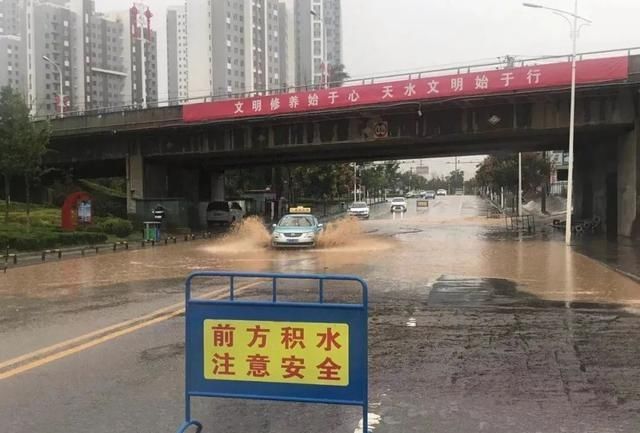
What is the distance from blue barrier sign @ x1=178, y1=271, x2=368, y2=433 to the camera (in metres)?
4.49

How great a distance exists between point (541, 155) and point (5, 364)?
5945 centimetres

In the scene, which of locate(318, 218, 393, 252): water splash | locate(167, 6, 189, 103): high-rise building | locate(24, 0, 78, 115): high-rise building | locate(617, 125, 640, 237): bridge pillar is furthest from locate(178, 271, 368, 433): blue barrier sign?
locate(167, 6, 189, 103): high-rise building

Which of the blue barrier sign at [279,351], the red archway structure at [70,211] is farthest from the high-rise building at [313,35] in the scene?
the blue barrier sign at [279,351]

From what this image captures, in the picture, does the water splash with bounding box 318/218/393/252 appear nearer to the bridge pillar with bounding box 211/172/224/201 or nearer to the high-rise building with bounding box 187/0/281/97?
the bridge pillar with bounding box 211/172/224/201

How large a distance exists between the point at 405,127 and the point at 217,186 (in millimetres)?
24266

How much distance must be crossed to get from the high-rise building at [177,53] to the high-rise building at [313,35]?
12.9m

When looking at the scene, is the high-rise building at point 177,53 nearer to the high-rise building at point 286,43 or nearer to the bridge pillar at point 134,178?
the high-rise building at point 286,43

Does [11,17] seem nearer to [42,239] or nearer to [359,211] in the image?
[359,211]

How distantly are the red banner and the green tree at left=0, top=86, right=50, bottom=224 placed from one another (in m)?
9.56

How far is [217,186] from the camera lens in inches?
2092

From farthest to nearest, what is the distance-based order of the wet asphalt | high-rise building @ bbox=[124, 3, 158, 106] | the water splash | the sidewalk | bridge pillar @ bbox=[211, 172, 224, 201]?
high-rise building @ bbox=[124, 3, 158, 106]
bridge pillar @ bbox=[211, 172, 224, 201]
the water splash
the sidewalk
the wet asphalt

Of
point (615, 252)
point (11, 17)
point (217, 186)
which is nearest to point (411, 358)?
point (615, 252)

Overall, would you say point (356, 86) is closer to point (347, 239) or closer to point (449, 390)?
point (347, 239)

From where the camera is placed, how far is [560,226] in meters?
39.3
